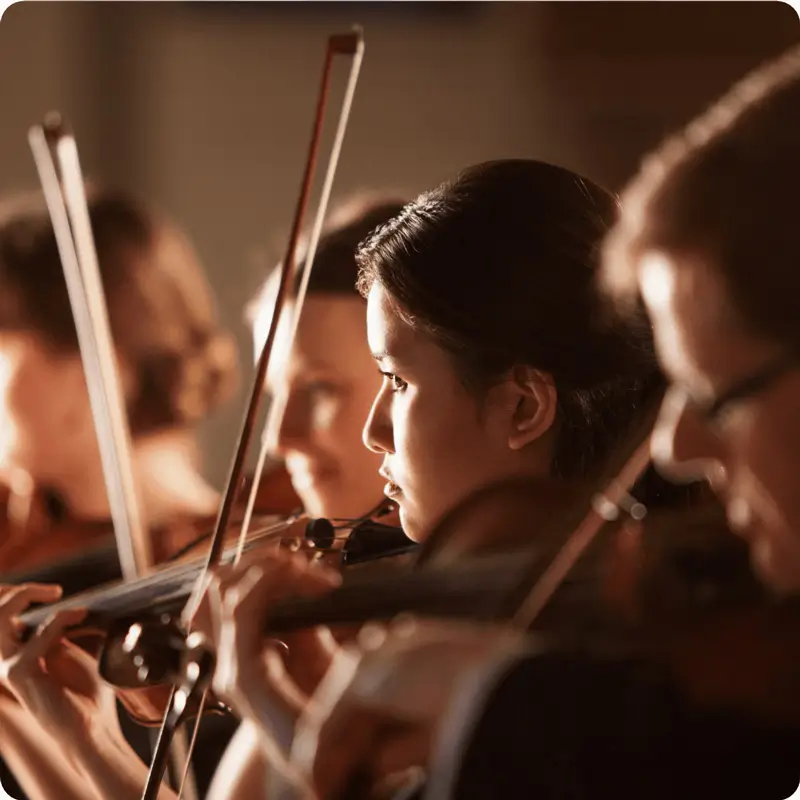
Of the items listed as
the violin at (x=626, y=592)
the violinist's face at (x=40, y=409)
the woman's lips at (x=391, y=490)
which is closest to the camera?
the violin at (x=626, y=592)

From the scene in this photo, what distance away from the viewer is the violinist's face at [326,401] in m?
0.87

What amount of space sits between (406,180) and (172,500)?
31 centimetres

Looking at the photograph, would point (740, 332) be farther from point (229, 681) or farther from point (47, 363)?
point (47, 363)

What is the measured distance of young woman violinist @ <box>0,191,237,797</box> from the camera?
928 millimetres

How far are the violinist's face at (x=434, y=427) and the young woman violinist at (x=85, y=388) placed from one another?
13 cm

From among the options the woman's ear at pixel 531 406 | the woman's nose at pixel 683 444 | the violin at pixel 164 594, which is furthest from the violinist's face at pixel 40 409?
the woman's nose at pixel 683 444

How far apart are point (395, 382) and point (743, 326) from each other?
248 mm

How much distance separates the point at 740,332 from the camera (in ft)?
2.49

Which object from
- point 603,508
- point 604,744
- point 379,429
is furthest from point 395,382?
point 604,744

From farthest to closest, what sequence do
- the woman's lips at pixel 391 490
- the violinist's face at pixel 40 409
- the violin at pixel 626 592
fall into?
the violinist's face at pixel 40 409 → the woman's lips at pixel 391 490 → the violin at pixel 626 592

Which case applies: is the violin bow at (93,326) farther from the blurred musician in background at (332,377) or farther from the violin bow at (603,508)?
the violin bow at (603,508)

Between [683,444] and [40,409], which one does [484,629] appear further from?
[40,409]

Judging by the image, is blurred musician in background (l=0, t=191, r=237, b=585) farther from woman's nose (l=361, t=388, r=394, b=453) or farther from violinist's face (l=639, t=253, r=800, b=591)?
violinist's face (l=639, t=253, r=800, b=591)

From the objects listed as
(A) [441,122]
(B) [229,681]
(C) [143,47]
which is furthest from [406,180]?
(B) [229,681]
